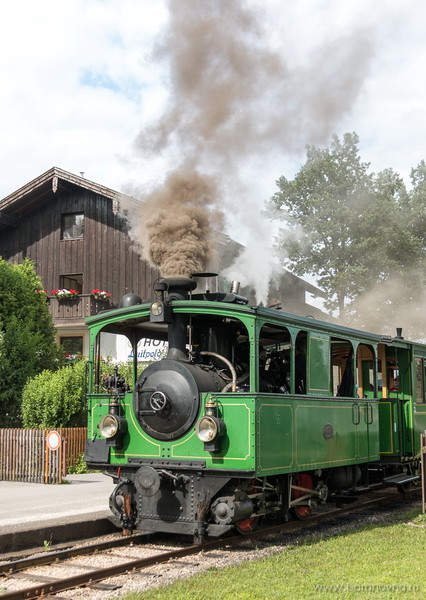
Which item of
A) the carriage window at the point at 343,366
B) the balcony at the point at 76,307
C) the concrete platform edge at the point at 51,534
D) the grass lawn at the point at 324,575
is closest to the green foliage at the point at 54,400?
the carriage window at the point at 343,366

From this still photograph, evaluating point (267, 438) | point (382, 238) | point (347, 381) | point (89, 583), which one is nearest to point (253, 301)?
point (382, 238)

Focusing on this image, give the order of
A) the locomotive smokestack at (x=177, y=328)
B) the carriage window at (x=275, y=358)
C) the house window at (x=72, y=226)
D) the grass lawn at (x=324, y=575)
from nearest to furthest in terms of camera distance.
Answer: the grass lawn at (x=324, y=575) < the locomotive smokestack at (x=177, y=328) < the carriage window at (x=275, y=358) < the house window at (x=72, y=226)

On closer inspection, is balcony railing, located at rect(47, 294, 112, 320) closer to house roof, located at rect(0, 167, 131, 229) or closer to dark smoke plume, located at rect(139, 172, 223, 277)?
house roof, located at rect(0, 167, 131, 229)

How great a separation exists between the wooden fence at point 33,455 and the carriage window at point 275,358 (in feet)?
20.0

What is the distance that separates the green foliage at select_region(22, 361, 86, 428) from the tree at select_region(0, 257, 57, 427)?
2.15 ft

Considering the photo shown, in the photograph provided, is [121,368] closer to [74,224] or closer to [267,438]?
[74,224]

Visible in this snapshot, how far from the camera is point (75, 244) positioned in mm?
27781

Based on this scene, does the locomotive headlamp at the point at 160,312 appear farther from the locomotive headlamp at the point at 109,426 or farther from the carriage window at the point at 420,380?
the carriage window at the point at 420,380

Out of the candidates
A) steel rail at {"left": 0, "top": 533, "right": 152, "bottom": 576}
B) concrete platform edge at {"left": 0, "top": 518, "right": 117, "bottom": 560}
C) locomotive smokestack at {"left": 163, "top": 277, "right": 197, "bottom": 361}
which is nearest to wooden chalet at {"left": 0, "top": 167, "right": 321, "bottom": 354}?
locomotive smokestack at {"left": 163, "top": 277, "right": 197, "bottom": 361}

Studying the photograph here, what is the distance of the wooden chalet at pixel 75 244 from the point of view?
26.3 meters

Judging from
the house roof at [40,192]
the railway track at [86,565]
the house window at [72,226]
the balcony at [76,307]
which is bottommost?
the railway track at [86,565]

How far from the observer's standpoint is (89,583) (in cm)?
662

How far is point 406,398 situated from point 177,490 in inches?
259

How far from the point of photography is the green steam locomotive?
7.94 metres
